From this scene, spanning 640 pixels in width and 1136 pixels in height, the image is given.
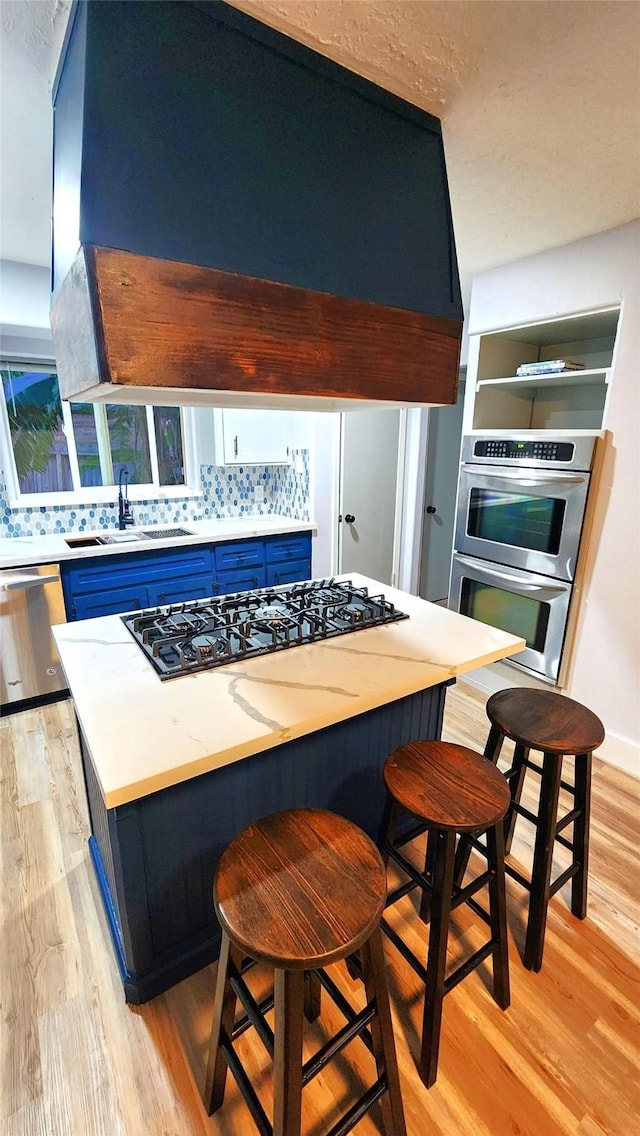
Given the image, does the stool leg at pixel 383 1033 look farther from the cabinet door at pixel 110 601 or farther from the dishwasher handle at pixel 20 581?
the dishwasher handle at pixel 20 581

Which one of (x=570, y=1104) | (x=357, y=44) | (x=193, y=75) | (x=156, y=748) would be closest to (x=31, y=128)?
(x=193, y=75)

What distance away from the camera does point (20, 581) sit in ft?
8.34

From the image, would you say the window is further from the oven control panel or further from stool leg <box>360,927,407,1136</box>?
stool leg <box>360,927,407,1136</box>

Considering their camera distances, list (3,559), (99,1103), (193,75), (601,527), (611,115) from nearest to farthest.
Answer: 1. (193,75)
2. (99,1103)
3. (611,115)
4. (601,527)
5. (3,559)

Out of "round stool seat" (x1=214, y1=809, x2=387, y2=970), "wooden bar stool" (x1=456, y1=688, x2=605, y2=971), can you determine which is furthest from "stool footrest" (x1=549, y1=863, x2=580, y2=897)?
"round stool seat" (x1=214, y1=809, x2=387, y2=970)

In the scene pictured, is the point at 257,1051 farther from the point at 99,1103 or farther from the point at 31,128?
the point at 31,128

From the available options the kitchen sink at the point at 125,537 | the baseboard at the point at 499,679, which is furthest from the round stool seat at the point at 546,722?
the kitchen sink at the point at 125,537

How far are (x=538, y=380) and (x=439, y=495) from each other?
184 centimetres

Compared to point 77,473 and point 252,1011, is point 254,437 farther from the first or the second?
point 252,1011

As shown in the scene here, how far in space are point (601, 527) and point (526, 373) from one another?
36.5 inches

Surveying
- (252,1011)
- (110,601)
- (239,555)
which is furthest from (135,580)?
(252,1011)

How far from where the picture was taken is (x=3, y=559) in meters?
2.52

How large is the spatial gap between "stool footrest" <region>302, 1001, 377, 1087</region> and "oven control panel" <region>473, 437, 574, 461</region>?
2290 mm

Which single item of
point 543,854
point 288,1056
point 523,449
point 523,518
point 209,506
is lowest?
point 543,854
